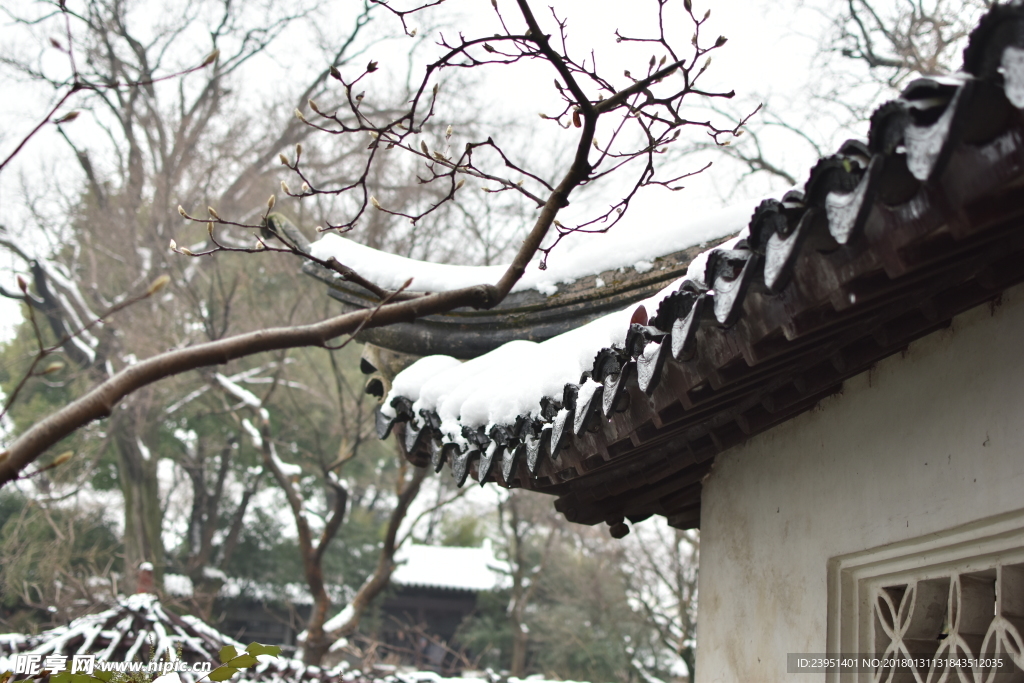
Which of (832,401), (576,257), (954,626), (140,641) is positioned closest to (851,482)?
(832,401)

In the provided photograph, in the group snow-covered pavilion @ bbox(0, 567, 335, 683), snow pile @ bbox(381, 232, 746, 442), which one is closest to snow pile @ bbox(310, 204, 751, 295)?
snow pile @ bbox(381, 232, 746, 442)

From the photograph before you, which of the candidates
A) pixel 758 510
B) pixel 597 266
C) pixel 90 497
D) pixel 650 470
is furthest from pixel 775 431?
pixel 90 497

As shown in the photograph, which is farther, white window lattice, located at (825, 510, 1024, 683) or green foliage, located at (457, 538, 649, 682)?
green foliage, located at (457, 538, 649, 682)

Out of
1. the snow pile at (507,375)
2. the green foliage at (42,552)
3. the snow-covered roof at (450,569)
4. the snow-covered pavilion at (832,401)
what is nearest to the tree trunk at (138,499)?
the green foliage at (42,552)

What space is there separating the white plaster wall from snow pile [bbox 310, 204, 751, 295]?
65 centimetres

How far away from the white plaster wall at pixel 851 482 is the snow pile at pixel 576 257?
65cm

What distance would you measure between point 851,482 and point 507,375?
3.08 feet

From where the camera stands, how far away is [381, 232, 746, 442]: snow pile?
1713 millimetres

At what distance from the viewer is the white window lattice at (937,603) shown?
1491 mm

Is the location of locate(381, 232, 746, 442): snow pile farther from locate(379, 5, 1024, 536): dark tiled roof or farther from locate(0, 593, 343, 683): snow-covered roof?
locate(0, 593, 343, 683): snow-covered roof

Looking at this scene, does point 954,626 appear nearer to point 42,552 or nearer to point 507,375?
point 507,375

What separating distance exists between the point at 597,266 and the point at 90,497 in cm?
1485

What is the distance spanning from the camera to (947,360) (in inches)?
62.9

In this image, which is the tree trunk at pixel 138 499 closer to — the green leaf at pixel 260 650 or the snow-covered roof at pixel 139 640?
the snow-covered roof at pixel 139 640
